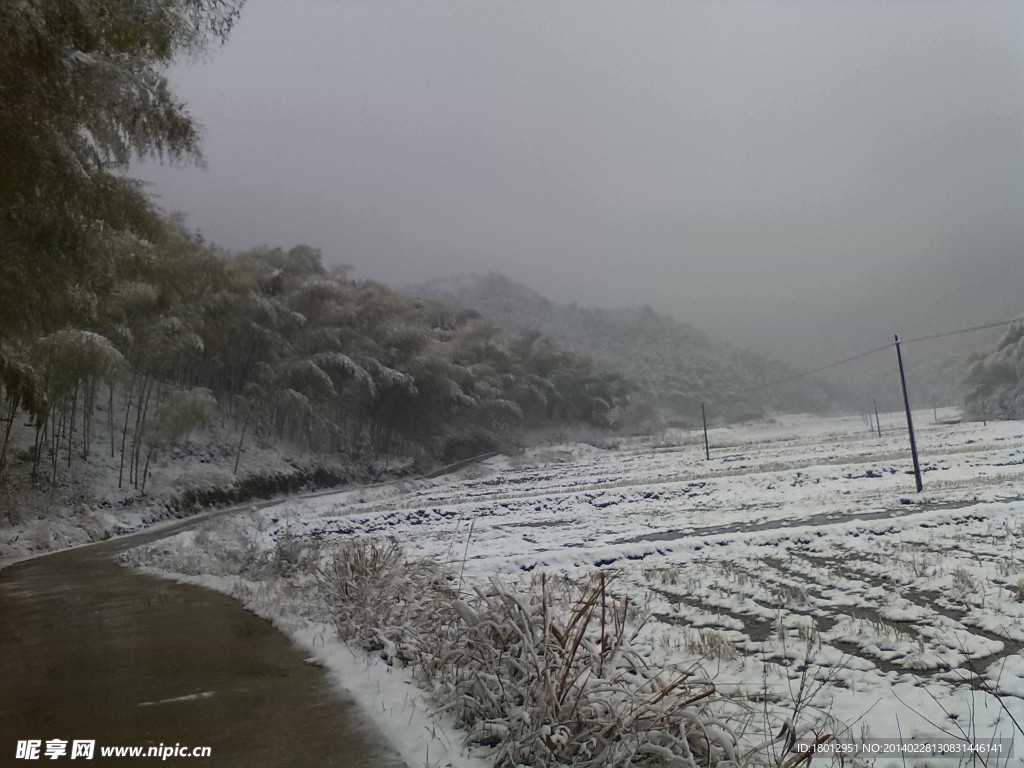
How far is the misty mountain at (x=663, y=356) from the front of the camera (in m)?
64.1

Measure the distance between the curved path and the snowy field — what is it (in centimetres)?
61

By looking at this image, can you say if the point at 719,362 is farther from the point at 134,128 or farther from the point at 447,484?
the point at 134,128

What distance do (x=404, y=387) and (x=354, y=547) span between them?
25353mm

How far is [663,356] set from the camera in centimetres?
9750

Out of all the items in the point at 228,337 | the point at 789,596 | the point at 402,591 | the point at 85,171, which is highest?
A: the point at 228,337

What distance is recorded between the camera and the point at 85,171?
5762 millimetres

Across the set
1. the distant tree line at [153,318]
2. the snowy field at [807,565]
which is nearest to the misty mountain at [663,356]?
the distant tree line at [153,318]

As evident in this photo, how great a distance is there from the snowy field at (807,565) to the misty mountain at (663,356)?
1543 inches

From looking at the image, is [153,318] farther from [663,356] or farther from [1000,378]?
[663,356]

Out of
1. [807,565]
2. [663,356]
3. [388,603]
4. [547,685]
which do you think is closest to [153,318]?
[388,603]

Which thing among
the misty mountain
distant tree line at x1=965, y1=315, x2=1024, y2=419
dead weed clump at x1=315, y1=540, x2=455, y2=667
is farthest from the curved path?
the misty mountain

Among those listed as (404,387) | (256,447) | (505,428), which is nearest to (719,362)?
(505,428)

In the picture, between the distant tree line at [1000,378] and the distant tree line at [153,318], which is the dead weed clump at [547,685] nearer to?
the distant tree line at [153,318]

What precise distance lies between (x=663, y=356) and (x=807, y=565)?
306 feet
